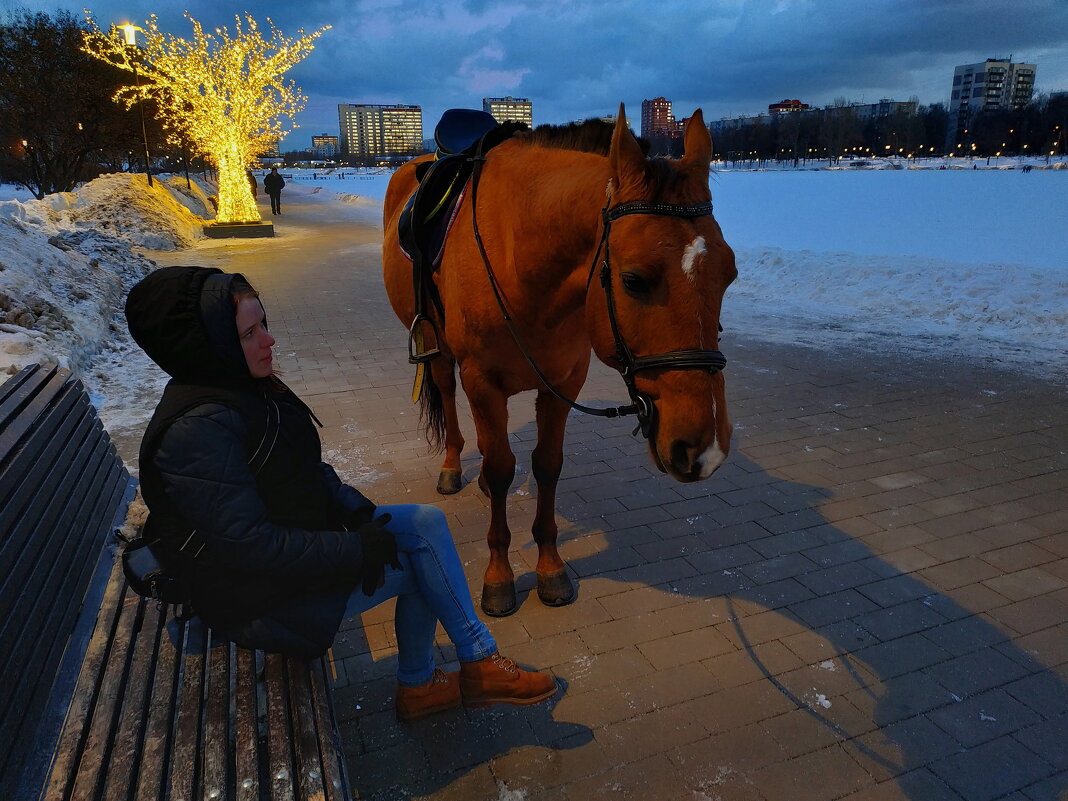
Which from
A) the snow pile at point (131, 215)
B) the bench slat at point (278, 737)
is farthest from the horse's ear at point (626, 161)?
the snow pile at point (131, 215)

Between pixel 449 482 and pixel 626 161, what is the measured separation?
2.83m

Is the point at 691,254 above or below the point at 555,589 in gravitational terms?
above

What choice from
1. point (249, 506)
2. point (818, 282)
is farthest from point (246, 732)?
point (818, 282)

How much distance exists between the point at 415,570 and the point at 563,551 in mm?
1583

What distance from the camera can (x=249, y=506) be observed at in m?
1.82

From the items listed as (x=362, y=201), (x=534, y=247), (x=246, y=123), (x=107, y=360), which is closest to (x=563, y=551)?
(x=534, y=247)

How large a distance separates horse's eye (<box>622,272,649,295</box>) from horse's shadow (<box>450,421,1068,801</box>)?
1.63 meters

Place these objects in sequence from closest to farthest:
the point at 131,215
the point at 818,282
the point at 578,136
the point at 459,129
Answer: the point at 578,136 < the point at 459,129 < the point at 818,282 < the point at 131,215

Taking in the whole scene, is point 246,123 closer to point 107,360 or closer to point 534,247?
point 107,360

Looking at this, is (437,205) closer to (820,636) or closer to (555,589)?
(555,589)

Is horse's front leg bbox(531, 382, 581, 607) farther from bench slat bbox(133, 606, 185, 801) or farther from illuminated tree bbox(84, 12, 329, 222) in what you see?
illuminated tree bbox(84, 12, 329, 222)

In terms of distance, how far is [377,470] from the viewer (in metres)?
4.76

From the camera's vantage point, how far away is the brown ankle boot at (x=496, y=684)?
2484 millimetres

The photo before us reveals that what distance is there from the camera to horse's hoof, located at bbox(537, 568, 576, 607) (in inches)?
129
